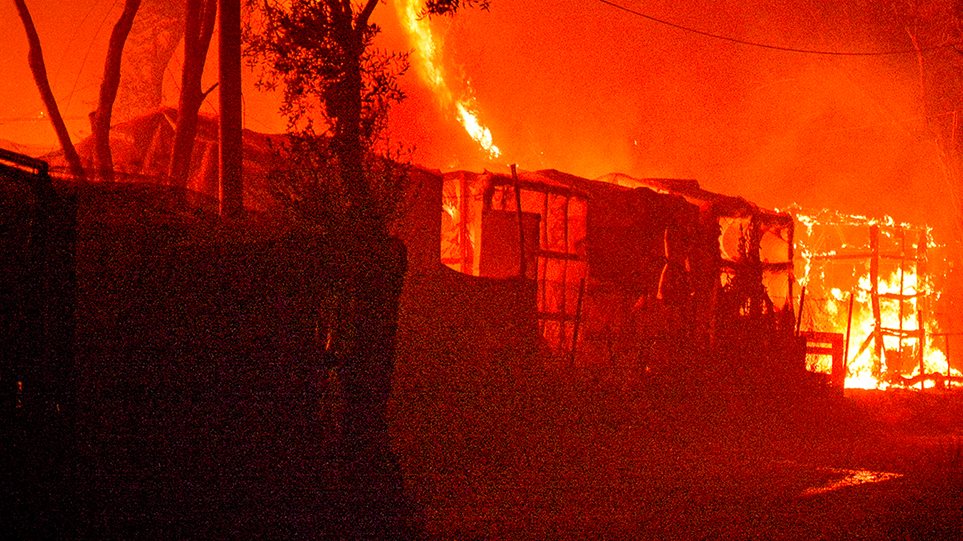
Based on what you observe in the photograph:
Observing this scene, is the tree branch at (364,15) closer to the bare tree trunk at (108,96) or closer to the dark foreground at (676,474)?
the dark foreground at (676,474)

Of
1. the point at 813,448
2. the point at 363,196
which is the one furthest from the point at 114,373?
the point at 813,448

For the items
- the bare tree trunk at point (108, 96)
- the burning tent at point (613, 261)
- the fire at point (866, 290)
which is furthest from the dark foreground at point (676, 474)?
the fire at point (866, 290)

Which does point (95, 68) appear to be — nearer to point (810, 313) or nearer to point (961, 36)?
point (810, 313)

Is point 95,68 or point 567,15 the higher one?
point 567,15

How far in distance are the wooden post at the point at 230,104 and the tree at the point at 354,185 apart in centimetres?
32

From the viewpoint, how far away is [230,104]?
922cm

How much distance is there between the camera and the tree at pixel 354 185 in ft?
21.2

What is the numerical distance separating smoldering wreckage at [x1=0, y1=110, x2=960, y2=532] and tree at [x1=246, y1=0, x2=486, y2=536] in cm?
36

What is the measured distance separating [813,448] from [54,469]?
11116mm

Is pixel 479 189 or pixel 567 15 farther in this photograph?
pixel 567 15

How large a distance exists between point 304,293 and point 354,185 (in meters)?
1.61

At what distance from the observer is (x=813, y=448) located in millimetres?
12039

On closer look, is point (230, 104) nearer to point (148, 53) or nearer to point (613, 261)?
point (613, 261)

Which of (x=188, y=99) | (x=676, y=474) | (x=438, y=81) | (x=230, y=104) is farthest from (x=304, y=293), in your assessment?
(x=438, y=81)
